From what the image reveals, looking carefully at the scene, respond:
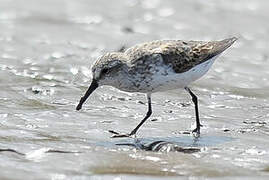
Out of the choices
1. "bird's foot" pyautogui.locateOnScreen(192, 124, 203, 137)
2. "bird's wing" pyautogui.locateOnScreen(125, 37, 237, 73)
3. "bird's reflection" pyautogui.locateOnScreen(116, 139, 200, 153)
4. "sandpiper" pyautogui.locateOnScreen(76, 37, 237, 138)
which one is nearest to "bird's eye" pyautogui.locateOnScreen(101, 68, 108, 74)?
"sandpiper" pyautogui.locateOnScreen(76, 37, 237, 138)

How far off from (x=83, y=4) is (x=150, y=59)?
797cm

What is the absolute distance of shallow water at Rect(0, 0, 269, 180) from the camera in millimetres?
7016

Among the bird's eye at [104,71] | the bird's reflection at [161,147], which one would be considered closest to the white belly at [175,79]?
the bird's eye at [104,71]

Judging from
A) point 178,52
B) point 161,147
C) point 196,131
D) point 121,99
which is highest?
point 178,52

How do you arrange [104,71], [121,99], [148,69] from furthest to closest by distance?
[121,99], [148,69], [104,71]

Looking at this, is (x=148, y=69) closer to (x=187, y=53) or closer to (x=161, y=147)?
(x=187, y=53)

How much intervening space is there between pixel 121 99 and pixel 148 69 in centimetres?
169

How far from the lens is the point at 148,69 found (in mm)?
8391

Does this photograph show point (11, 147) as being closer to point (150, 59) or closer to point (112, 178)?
point (112, 178)

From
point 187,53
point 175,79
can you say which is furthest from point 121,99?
point 175,79

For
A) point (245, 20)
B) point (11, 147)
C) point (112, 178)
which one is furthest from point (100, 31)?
point (112, 178)

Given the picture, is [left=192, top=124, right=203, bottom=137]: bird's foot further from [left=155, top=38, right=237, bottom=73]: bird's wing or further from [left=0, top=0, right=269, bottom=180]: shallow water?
[left=155, top=38, right=237, bottom=73]: bird's wing

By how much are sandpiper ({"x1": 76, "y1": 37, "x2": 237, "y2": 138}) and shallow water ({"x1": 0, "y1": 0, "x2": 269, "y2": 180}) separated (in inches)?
17.3

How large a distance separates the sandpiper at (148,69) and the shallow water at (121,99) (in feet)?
1.44
